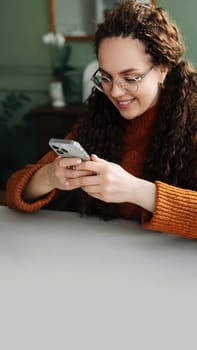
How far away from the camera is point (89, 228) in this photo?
1038 mm

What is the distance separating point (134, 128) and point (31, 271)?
1.61ft

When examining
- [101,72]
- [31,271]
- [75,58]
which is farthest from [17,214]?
[75,58]

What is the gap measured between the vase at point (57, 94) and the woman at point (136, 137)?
168 centimetres

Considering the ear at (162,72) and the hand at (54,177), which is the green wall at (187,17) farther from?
the hand at (54,177)

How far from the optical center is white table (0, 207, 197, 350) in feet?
→ 2.18

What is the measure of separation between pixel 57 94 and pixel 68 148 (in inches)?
81.4

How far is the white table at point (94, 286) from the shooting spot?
67 centimetres

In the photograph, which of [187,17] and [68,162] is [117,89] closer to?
[68,162]

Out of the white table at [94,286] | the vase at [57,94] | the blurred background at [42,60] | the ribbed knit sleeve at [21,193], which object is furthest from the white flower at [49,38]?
the white table at [94,286]

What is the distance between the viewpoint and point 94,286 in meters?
0.79

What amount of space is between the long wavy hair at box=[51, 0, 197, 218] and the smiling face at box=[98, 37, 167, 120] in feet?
0.06

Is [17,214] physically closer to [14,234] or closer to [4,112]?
[14,234]

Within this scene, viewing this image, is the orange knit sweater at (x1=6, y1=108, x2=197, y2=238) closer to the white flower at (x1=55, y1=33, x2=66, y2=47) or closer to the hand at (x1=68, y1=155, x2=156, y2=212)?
the hand at (x1=68, y1=155, x2=156, y2=212)

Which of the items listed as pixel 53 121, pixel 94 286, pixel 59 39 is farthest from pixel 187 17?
pixel 94 286
